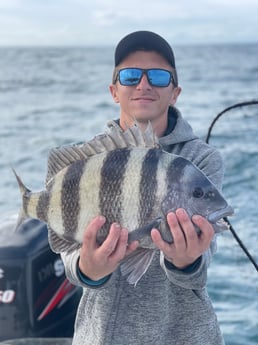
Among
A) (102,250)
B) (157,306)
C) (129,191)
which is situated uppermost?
(129,191)

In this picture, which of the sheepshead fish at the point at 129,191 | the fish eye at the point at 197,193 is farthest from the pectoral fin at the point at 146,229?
the fish eye at the point at 197,193

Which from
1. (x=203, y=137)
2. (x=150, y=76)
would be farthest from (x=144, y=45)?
(x=203, y=137)

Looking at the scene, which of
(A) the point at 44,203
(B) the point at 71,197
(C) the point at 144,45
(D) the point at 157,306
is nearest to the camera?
(B) the point at 71,197

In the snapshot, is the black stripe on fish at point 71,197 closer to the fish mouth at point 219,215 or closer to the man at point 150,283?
the man at point 150,283

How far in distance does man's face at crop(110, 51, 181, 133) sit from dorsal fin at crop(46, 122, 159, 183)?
31cm

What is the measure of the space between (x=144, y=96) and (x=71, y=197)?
601 mm

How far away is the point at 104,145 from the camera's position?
7.68 feet

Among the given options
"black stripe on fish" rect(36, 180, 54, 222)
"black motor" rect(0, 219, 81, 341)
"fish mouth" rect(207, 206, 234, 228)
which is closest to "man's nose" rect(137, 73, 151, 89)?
"black stripe on fish" rect(36, 180, 54, 222)

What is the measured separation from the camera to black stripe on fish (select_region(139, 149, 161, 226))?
86.7 inches

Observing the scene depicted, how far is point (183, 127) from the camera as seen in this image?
8.89ft

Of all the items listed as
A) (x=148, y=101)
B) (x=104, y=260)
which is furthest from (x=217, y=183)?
(x=104, y=260)

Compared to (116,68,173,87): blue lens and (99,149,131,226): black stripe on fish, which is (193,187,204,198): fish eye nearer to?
(99,149,131,226): black stripe on fish

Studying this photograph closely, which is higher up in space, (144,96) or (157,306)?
(144,96)

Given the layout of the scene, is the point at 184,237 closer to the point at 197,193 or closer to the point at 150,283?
the point at 197,193
